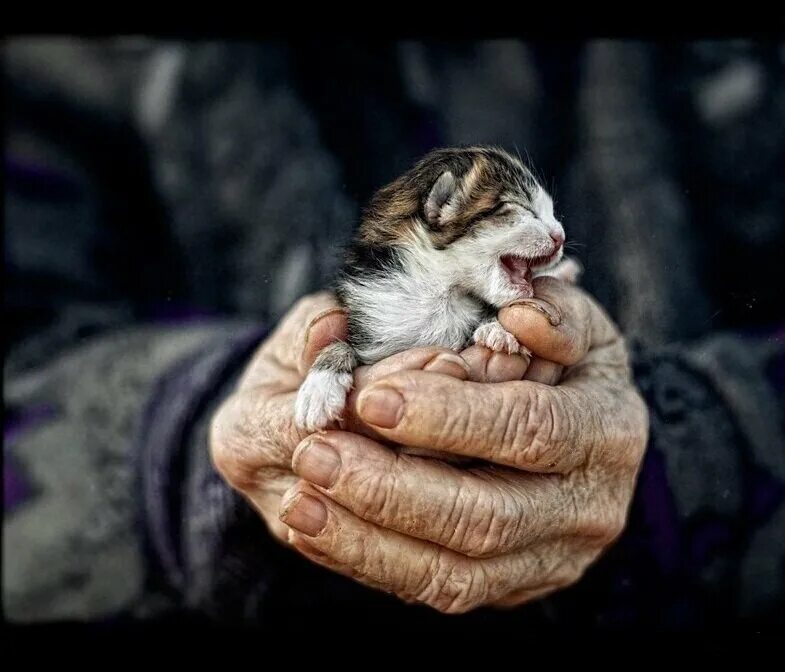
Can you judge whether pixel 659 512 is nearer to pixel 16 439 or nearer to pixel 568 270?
pixel 568 270

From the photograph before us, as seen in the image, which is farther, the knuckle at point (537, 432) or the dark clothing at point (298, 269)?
the dark clothing at point (298, 269)

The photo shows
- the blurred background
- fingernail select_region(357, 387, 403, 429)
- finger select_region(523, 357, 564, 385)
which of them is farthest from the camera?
the blurred background

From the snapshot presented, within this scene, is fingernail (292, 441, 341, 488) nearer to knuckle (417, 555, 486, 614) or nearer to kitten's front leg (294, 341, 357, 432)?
kitten's front leg (294, 341, 357, 432)

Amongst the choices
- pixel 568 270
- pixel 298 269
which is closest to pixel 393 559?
pixel 568 270

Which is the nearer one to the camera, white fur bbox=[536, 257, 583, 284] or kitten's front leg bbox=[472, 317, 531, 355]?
kitten's front leg bbox=[472, 317, 531, 355]

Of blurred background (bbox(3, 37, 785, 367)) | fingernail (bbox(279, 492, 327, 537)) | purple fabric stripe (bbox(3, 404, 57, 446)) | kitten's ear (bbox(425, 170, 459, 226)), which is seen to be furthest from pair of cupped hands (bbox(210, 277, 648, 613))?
purple fabric stripe (bbox(3, 404, 57, 446))

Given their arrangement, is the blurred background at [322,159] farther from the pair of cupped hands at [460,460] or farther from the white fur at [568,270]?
the pair of cupped hands at [460,460]

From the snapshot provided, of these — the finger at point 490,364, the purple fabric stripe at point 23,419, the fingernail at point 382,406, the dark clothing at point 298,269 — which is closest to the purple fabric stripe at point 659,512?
the dark clothing at point 298,269
